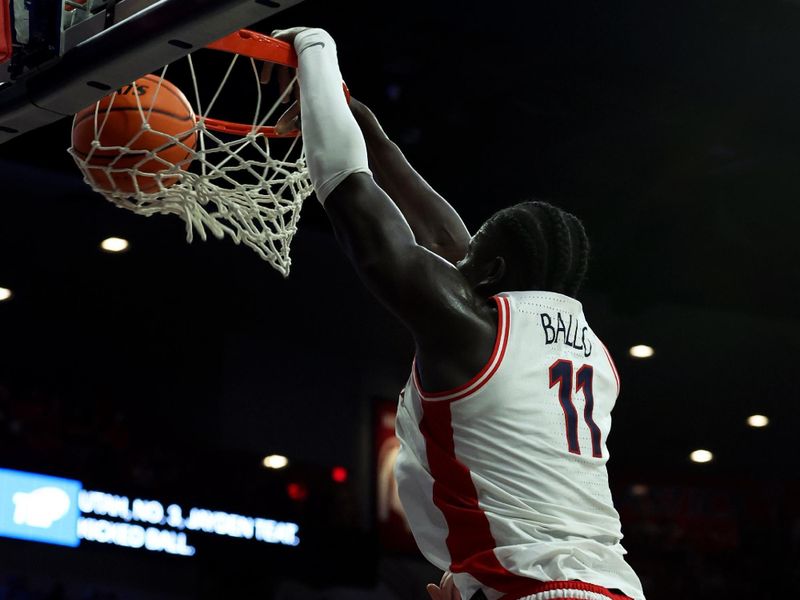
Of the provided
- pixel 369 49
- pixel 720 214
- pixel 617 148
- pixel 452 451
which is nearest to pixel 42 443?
pixel 369 49

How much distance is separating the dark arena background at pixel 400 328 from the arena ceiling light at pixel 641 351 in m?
0.04

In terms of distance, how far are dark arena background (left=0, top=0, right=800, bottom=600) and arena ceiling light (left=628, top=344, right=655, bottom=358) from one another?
0.04 metres

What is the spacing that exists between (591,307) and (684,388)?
0.99 m

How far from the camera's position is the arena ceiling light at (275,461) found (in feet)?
25.8

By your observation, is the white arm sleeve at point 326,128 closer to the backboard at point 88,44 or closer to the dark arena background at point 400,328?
the backboard at point 88,44

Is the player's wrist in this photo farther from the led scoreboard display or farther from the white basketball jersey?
the led scoreboard display

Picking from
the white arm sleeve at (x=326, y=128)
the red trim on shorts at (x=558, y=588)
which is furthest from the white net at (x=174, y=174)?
the red trim on shorts at (x=558, y=588)

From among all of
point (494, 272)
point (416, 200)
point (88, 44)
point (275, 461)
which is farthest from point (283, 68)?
point (275, 461)

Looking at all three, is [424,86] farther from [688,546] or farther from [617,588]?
[617,588]

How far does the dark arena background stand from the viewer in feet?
21.1

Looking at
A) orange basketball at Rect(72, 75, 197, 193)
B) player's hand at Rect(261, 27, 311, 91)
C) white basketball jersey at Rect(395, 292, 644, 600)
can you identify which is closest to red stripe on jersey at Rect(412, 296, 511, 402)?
white basketball jersey at Rect(395, 292, 644, 600)

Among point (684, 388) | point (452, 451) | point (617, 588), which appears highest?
point (684, 388)

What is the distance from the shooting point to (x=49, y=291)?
768 centimetres

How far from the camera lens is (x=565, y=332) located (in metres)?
2.43
